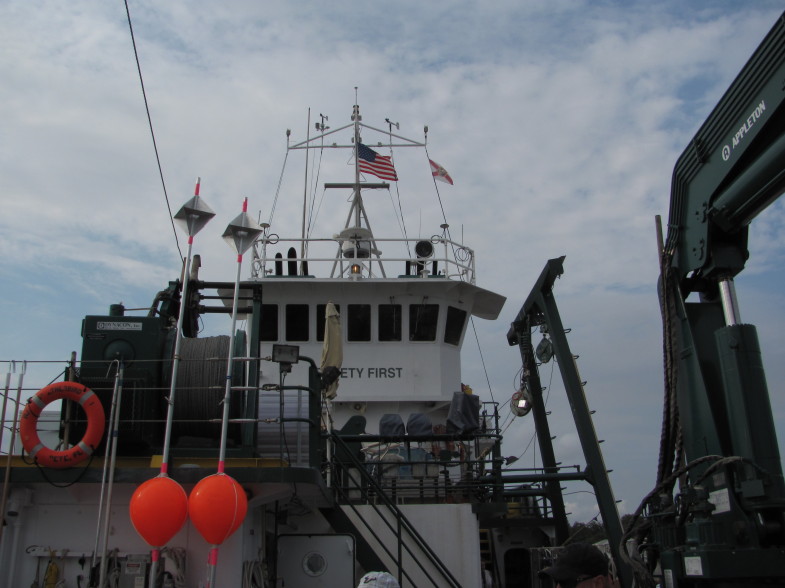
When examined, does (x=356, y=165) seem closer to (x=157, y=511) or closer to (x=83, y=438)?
(x=83, y=438)

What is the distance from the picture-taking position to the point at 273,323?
15469 mm

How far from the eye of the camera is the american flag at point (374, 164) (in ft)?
62.0

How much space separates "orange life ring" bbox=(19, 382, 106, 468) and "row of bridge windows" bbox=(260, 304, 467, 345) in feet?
28.5

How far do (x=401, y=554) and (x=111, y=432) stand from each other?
4.34 m

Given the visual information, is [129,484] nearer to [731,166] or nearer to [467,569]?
[467,569]

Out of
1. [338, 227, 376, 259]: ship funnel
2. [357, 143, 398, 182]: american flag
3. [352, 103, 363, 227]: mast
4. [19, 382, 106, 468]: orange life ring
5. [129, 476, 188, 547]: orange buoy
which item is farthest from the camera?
[357, 143, 398, 182]: american flag

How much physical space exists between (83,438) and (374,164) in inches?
530

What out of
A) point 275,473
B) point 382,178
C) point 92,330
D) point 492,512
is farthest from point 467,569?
point 382,178

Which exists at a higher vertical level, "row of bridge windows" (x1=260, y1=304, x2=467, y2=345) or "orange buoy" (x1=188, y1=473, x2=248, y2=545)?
"row of bridge windows" (x1=260, y1=304, x2=467, y2=345)

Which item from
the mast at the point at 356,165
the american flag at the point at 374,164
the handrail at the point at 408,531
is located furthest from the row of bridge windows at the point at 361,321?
the handrail at the point at 408,531

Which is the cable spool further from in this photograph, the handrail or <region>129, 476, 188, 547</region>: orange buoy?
the handrail

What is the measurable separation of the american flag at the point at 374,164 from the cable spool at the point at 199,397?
11.7 m

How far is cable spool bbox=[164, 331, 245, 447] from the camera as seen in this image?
7.69 metres

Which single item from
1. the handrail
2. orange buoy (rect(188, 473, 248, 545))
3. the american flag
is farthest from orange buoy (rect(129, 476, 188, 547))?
the american flag
